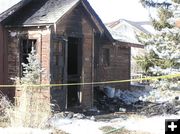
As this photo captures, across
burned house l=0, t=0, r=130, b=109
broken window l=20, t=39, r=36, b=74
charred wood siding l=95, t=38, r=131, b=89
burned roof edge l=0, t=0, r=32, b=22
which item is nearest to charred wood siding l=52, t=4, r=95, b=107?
burned house l=0, t=0, r=130, b=109

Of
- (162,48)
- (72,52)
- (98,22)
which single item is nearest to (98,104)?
(72,52)

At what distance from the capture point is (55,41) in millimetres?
14250

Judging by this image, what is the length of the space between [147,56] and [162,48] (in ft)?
11.0

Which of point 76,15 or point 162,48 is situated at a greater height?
point 76,15

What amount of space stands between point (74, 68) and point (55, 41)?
3.25 m

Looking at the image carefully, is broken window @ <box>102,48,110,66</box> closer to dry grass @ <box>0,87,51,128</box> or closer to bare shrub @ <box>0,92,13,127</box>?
bare shrub @ <box>0,92,13,127</box>

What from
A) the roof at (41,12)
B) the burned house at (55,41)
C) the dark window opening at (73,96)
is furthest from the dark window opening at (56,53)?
the dark window opening at (73,96)

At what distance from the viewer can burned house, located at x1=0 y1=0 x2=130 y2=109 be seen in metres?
14.0

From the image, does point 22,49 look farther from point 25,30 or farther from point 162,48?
point 162,48

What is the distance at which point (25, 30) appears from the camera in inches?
570

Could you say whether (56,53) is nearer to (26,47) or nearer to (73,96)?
(26,47)

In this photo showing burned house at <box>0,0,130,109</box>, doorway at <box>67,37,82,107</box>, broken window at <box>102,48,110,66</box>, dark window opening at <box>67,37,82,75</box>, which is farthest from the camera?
broken window at <box>102,48,110,66</box>

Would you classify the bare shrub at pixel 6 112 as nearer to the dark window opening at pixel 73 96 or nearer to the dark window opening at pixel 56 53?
the dark window opening at pixel 56 53

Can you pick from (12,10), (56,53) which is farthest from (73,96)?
(12,10)
